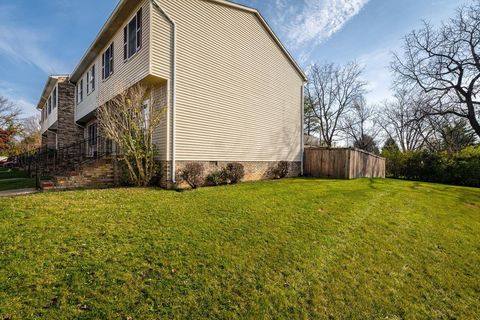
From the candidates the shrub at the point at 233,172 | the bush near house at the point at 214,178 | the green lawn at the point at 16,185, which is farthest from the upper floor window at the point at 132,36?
the green lawn at the point at 16,185

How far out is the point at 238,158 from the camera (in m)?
10.8

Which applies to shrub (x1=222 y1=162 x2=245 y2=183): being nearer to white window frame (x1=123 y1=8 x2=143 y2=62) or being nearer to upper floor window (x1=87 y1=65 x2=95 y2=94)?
white window frame (x1=123 y1=8 x2=143 y2=62)

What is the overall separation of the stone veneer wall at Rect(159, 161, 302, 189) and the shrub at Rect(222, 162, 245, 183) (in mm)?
246

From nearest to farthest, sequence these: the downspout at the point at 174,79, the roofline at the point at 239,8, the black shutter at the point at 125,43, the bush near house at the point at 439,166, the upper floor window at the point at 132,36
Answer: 1. the downspout at the point at 174,79
2. the upper floor window at the point at 132,36
3. the roofline at the point at 239,8
4. the black shutter at the point at 125,43
5. the bush near house at the point at 439,166

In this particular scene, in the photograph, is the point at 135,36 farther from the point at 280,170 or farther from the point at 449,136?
the point at 449,136

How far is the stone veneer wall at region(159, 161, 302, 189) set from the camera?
27.2ft

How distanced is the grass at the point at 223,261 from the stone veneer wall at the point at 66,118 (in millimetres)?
12662

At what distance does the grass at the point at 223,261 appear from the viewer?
2676mm

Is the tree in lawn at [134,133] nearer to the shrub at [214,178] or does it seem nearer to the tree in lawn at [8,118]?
the shrub at [214,178]

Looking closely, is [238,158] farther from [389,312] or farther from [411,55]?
[411,55]

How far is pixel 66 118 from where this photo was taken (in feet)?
53.5

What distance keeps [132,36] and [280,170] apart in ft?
31.4

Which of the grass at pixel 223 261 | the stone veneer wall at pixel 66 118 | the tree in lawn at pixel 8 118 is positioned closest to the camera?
the grass at pixel 223 261

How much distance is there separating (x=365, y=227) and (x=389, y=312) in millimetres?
2791
